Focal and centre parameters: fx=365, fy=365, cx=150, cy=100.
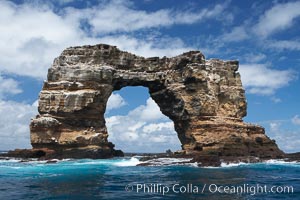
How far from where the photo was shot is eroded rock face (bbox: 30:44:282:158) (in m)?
48.6

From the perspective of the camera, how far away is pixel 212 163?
123 feet

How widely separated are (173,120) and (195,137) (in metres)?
8.34

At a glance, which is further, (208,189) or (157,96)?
(157,96)

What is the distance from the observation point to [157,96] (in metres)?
57.3

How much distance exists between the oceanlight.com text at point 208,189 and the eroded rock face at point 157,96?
2490 centimetres

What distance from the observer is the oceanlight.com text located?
64.0ft

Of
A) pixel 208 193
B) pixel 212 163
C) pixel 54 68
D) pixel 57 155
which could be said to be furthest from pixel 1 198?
pixel 54 68

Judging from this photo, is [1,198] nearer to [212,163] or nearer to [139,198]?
[139,198]

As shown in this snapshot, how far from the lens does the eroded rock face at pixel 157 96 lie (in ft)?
160

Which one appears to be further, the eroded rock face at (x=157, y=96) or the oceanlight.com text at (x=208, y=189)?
the eroded rock face at (x=157, y=96)

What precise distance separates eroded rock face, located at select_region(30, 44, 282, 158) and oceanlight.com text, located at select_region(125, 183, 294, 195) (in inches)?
981

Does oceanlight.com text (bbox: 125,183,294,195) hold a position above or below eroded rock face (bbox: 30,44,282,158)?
below

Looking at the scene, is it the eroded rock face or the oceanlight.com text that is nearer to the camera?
the oceanlight.com text

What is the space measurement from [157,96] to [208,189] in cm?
3732
